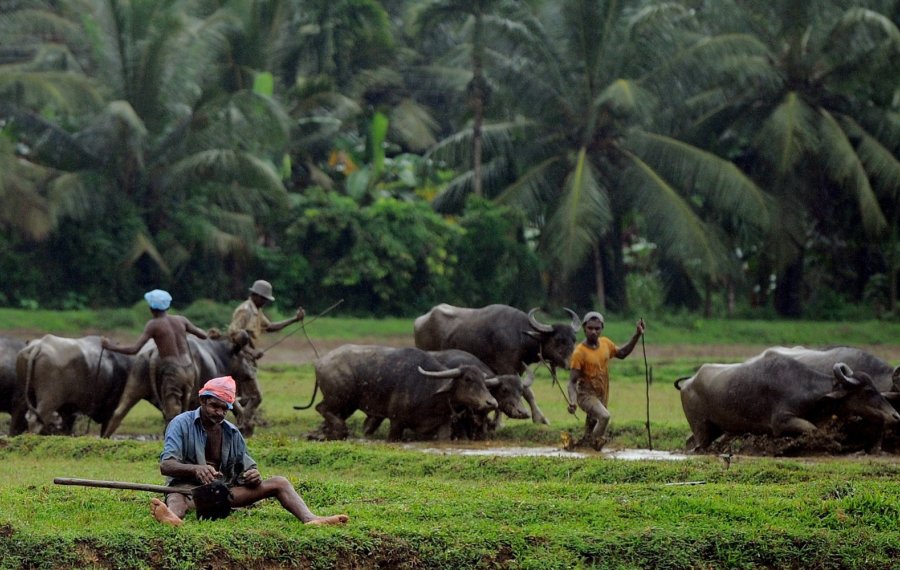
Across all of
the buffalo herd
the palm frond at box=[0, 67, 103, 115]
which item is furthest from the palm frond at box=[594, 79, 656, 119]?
the buffalo herd

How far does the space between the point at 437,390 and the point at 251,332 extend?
8.20 ft

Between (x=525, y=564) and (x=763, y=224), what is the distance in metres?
24.2

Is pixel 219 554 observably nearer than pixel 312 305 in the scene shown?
Yes

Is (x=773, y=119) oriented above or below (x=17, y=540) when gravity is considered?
above

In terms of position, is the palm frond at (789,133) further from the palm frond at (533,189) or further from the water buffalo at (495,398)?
the water buffalo at (495,398)

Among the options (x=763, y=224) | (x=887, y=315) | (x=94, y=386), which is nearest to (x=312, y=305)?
(x=763, y=224)

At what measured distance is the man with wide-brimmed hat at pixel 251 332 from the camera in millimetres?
18750

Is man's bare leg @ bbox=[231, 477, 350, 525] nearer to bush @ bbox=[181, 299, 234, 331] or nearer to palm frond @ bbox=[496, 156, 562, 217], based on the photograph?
bush @ bbox=[181, 299, 234, 331]

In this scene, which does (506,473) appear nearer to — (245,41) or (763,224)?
(763,224)

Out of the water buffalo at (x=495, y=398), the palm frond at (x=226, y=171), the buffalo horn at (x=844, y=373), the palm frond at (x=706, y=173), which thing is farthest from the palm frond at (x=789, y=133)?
the buffalo horn at (x=844, y=373)

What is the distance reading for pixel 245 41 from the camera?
36.4 metres

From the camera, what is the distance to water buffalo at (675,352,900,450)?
52.6 ft

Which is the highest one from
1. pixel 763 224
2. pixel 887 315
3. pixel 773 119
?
pixel 773 119

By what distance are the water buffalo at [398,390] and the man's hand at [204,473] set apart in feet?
26.8
